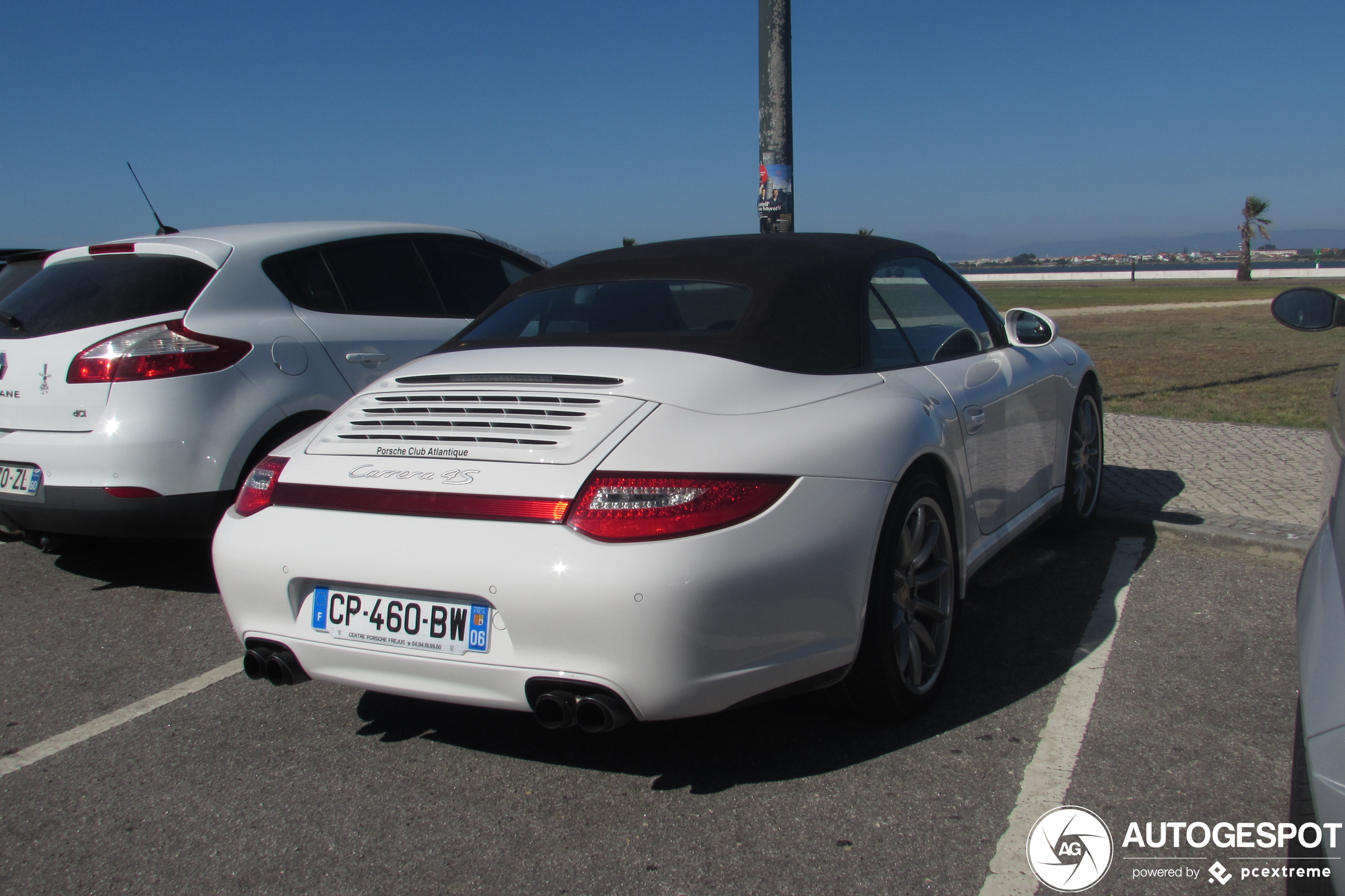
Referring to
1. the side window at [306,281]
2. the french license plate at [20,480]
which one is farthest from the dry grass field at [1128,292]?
the french license plate at [20,480]

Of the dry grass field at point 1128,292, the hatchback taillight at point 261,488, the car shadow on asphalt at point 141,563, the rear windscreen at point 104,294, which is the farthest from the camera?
the dry grass field at point 1128,292

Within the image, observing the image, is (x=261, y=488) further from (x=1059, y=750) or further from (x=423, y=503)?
(x=1059, y=750)

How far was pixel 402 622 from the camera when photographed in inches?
102

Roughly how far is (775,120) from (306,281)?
11.2 ft

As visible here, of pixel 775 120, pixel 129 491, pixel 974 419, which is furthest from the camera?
pixel 775 120

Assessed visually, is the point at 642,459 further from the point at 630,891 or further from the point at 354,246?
the point at 354,246

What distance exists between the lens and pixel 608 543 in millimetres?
2410

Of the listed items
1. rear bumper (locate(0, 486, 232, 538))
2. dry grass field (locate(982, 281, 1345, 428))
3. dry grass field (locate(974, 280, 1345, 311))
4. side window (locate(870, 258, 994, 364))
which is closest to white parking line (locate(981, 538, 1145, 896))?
side window (locate(870, 258, 994, 364))

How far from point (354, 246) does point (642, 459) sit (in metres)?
3.29

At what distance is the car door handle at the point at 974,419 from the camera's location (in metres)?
3.50

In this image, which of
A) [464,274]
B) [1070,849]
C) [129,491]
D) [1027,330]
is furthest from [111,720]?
[1027,330]

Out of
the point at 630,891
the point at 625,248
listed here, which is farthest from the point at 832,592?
the point at 625,248

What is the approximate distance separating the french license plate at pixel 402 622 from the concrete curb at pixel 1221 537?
12.0ft

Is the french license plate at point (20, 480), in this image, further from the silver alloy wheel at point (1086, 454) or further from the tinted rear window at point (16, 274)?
the silver alloy wheel at point (1086, 454)
